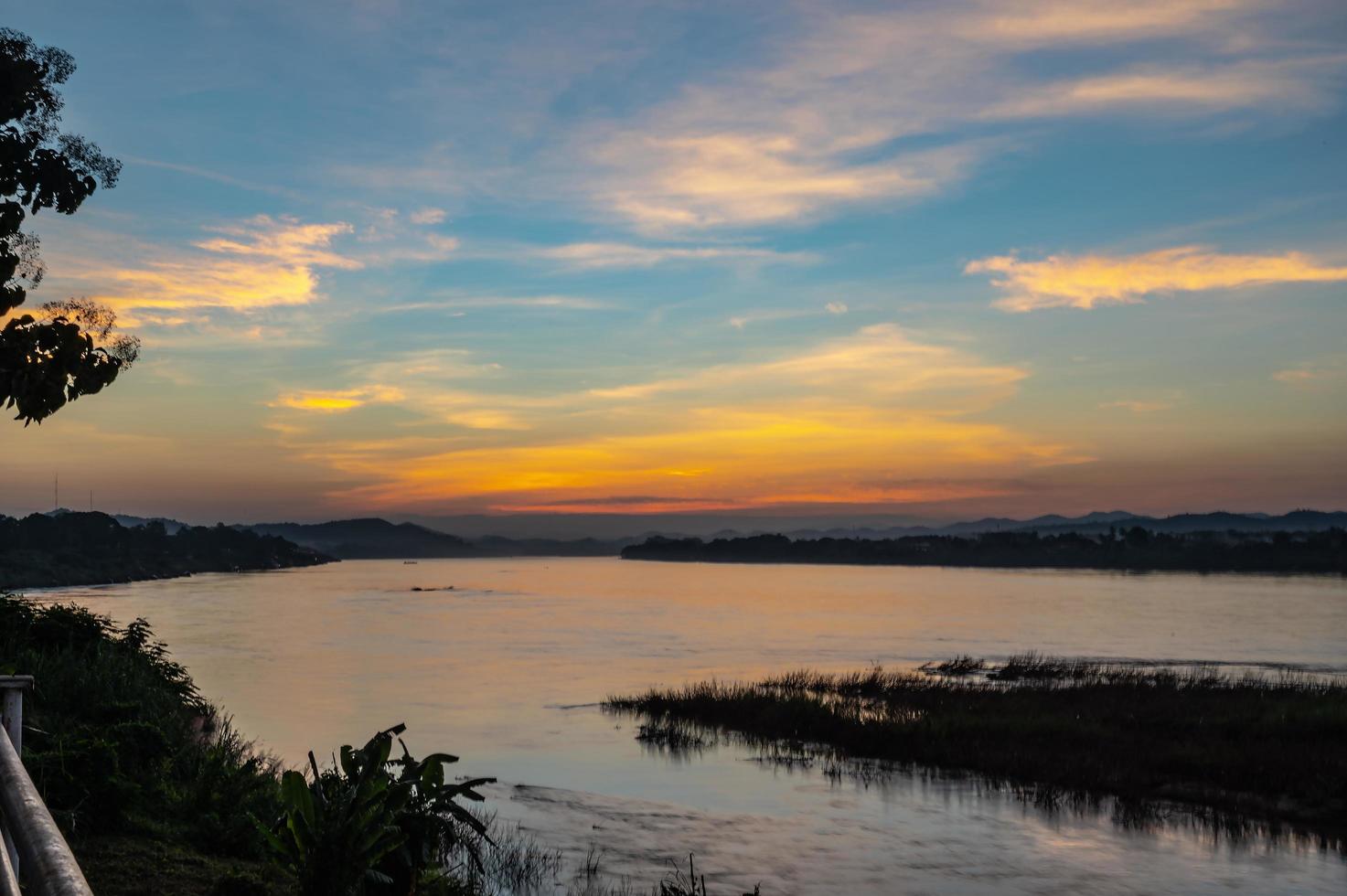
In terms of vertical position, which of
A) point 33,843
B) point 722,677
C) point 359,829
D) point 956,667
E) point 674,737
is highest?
point 33,843

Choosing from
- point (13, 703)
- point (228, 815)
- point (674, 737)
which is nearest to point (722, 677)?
point (674, 737)

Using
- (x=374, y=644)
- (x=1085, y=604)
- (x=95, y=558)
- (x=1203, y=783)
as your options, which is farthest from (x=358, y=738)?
(x=95, y=558)

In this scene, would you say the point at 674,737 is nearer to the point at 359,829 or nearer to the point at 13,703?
the point at 359,829

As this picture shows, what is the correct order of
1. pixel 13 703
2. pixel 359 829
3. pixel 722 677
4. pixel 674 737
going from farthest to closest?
1. pixel 722 677
2. pixel 674 737
3. pixel 359 829
4. pixel 13 703

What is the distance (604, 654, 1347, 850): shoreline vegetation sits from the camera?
85.5ft

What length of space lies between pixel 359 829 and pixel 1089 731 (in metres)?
27.2

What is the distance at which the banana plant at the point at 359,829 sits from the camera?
35.1 ft

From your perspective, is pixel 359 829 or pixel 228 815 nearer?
pixel 359 829

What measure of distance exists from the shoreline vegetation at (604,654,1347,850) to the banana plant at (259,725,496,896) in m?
19.6

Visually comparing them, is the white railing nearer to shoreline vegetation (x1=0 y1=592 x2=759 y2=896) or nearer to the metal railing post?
the metal railing post

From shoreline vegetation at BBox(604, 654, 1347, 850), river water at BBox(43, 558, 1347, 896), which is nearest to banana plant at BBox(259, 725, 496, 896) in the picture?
river water at BBox(43, 558, 1347, 896)

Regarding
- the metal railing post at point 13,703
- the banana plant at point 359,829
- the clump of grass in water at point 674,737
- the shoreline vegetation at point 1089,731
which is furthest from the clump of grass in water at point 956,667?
the metal railing post at point 13,703

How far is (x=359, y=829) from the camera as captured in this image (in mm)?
10734

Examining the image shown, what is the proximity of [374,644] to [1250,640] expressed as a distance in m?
61.5
